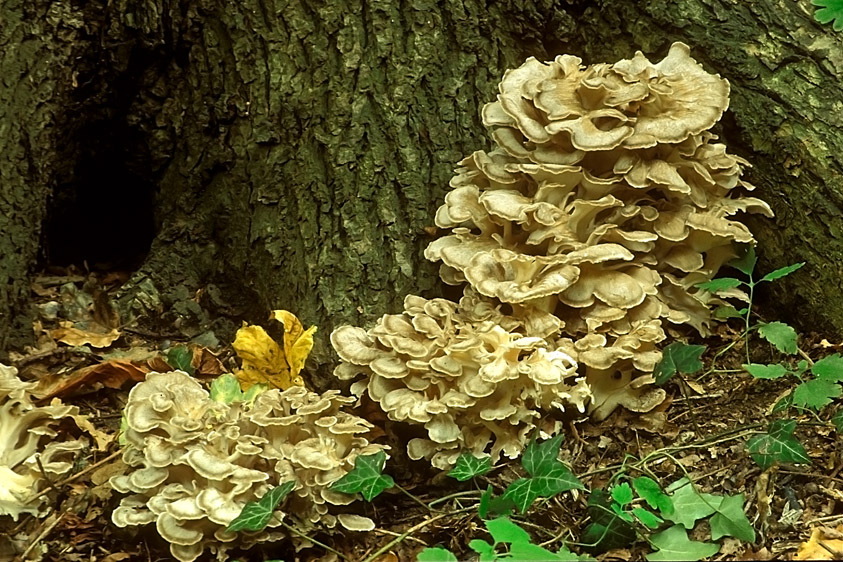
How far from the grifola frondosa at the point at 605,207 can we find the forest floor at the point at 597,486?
28cm

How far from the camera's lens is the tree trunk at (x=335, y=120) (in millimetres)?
4867

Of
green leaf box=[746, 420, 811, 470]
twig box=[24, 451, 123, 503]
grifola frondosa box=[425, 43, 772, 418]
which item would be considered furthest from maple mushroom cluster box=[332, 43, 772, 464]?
twig box=[24, 451, 123, 503]

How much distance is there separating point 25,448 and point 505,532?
8.72 ft

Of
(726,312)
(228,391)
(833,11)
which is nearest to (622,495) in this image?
(726,312)

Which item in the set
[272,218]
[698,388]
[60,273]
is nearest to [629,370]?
[698,388]

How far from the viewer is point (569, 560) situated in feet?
10.5

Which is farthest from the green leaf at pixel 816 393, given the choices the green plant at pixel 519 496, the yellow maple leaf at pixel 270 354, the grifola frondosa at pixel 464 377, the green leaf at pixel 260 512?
the yellow maple leaf at pixel 270 354

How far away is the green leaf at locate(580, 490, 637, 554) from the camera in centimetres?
356

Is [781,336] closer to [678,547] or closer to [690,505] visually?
[690,505]

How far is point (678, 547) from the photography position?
11.5 feet

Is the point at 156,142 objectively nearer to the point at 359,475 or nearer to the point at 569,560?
the point at 359,475

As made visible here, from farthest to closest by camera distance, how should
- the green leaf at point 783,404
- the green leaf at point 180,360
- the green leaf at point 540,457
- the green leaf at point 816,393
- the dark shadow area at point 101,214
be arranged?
the dark shadow area at point 101,214, the green leaf at point 180,360, the green leaf at point 783,404, the green leaf at point 816,393, the green leaf at point 540,457

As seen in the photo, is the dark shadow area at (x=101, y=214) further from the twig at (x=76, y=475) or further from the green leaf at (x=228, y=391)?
the twig at (x=76, y=475)

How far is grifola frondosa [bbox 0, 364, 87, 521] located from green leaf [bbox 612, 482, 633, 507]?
2720mm
